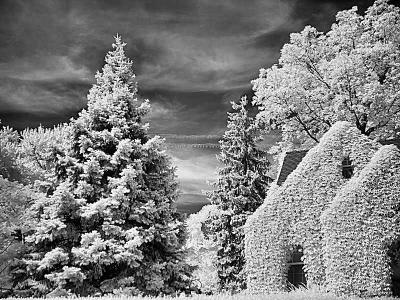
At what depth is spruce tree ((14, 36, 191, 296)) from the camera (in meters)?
17.7

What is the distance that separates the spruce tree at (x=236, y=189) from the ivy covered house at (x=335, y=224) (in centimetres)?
755

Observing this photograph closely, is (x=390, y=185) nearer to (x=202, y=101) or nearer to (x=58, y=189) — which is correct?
(x=58, y=189)

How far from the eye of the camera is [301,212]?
18312mm

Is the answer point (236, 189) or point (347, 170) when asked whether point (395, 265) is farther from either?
point (236, 189)

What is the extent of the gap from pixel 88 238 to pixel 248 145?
44.9 feet

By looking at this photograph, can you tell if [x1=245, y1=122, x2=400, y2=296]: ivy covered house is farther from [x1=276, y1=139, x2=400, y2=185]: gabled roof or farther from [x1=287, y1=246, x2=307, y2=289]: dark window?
[x1=276, y1=139, x2=400, y2=185]: gabled roof

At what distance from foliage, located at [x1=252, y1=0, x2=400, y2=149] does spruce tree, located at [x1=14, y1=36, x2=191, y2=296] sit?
1070cm

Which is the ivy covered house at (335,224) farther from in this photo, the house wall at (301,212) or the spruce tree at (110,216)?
the spruce tree at (110,216)

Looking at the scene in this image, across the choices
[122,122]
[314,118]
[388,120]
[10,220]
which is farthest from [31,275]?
[388,120]

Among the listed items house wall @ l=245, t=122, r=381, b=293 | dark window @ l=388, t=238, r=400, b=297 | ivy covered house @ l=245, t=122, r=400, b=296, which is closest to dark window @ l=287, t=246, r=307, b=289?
ivy covered house @ l=245, t=122, r=400, b=296

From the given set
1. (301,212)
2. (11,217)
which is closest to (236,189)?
(301,212)

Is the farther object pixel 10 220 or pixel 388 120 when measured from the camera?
pixel 388 120

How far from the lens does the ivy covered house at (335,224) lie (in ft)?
54.6

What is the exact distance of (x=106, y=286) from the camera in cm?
1784
